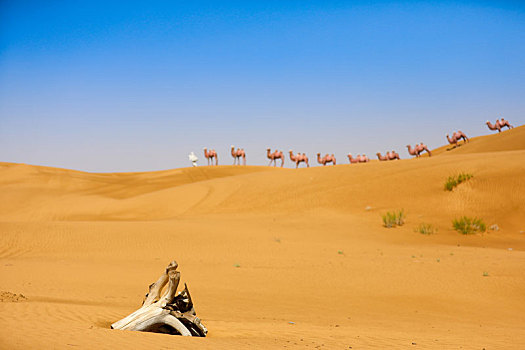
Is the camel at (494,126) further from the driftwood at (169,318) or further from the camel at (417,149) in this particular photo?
the driftwood at (169,318)

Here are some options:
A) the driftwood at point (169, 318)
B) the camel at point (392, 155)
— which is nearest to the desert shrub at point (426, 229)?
the driftwood at point (169, 318)

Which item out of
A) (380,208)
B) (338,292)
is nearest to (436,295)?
(338,292)

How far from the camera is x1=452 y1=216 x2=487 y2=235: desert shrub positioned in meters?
19.6

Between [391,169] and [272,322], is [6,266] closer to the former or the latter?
[272,322]

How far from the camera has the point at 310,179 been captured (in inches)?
1168

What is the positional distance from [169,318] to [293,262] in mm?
8488

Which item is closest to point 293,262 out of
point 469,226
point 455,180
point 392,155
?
point 469,226

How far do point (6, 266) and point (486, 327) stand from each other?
1119 cm

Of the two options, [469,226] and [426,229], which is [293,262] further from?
[469,226]

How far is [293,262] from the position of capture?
570 inches

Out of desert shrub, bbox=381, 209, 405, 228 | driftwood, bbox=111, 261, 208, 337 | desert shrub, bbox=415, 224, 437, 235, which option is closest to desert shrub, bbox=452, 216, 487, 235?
desert shrub, bbox=415, 224, 437, 235

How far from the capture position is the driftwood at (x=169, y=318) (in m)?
6.23

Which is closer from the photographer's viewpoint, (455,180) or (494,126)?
(455,180)

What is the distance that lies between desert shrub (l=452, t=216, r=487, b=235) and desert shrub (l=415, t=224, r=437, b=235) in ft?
2.85
